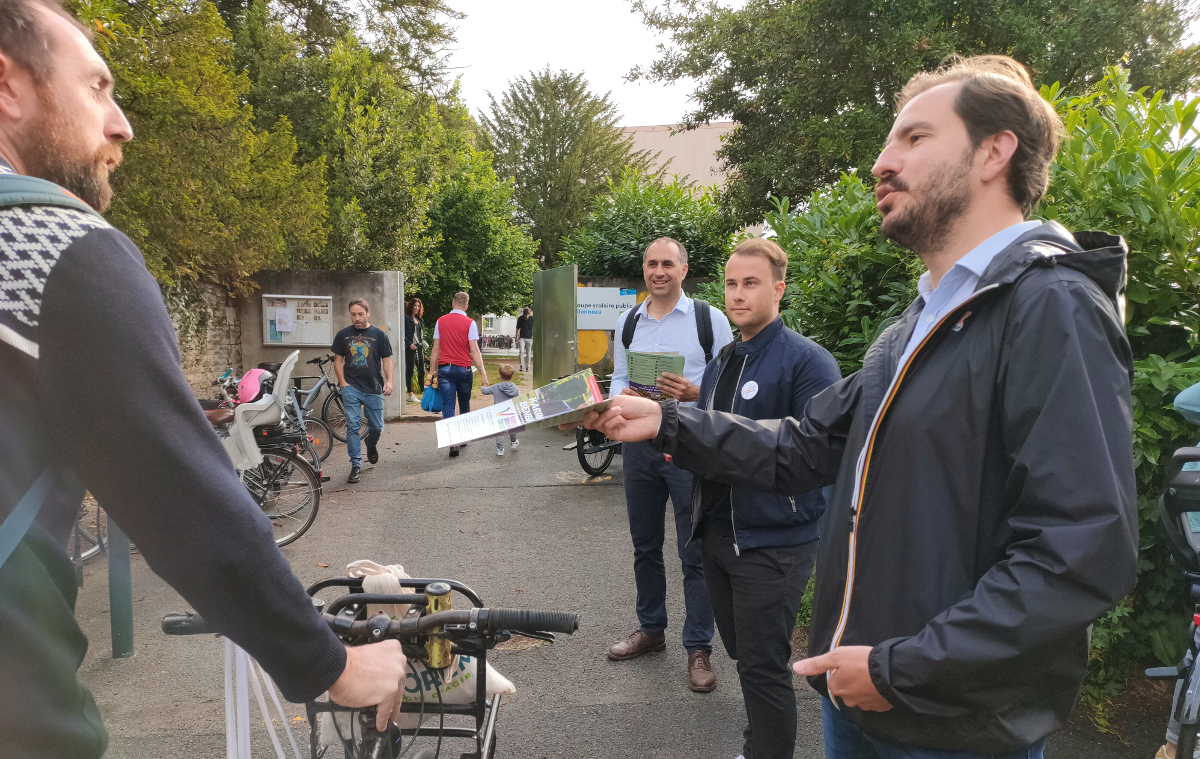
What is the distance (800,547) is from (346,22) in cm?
2183

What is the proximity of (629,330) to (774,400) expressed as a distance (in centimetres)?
176

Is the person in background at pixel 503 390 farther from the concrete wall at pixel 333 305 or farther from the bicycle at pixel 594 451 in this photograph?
the concrete wall at pixel 333 305

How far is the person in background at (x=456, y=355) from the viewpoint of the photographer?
10250 mm

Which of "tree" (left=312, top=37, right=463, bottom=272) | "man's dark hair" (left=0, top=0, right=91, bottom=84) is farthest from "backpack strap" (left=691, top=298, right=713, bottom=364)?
"tree" (left=312, top=37, right=463, bottom=272)

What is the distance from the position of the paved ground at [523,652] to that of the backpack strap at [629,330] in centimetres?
177

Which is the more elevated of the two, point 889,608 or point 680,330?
point 680,330

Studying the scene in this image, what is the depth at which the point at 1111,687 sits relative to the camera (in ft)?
10.8

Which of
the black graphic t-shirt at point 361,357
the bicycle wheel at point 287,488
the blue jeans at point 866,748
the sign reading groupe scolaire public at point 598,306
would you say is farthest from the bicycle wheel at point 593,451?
the blue jeans at point 866,748

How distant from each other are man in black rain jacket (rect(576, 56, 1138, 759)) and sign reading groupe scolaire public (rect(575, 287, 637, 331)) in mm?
9901

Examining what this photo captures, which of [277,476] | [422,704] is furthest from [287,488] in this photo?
[422,704]

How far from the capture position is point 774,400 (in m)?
3.07

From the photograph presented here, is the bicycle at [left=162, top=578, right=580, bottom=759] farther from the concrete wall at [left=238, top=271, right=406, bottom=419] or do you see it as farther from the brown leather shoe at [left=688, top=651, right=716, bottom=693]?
the concrete wall at [left=238, top=271, right=406, bottom=419]

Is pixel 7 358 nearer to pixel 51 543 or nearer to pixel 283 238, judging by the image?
pixel 51 543

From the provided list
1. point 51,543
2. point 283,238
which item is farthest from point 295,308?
point 51,543
